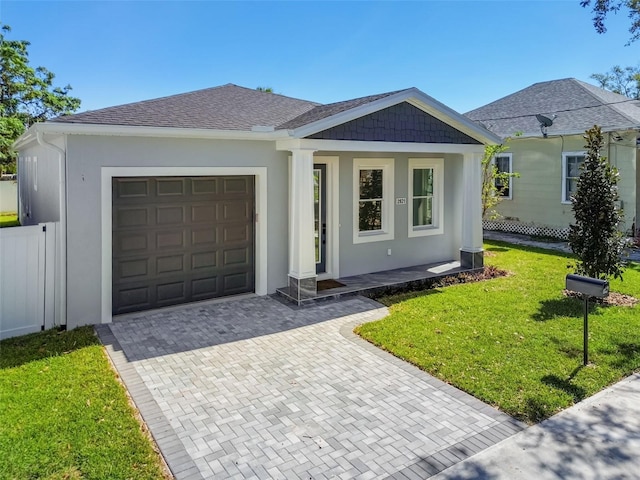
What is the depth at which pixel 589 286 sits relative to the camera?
5.98 metres

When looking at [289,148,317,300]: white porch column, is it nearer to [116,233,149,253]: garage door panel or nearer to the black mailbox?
[116,233,149,253]: garage door panel

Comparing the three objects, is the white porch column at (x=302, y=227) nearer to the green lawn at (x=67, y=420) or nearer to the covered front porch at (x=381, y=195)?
the covered front porch at (x=381, y=195)

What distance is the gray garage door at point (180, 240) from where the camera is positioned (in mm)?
8227

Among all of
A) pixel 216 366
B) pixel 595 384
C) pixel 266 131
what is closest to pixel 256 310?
pixel 216 366

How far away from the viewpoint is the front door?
34.5 feet

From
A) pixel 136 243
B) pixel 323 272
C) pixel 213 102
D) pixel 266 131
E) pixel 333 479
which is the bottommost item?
pixel 333 479

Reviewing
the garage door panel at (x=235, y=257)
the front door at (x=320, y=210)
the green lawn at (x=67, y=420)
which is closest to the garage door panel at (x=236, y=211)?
the garage door panel at (x=235, y=257)

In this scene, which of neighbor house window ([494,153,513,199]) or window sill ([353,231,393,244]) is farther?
neighbor house window ([494,153,513,199])

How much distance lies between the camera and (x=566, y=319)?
8.11 m

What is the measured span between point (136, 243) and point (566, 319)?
25.7ft

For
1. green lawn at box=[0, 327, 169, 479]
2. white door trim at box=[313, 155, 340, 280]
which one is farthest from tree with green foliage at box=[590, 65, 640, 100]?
green lawn at box=[0, 327, 169, 479]

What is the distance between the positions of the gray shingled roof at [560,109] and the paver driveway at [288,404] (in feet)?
44.6

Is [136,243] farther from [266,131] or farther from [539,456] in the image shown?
[539,456]

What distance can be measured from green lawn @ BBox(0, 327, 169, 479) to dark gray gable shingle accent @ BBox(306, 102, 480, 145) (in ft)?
18.5
